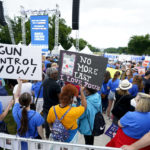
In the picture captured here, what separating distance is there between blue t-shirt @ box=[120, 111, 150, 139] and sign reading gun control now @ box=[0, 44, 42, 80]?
Result: 1.62 metres

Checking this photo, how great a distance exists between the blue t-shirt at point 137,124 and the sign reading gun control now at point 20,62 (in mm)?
1617

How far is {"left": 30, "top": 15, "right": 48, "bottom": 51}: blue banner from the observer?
43.9 feet

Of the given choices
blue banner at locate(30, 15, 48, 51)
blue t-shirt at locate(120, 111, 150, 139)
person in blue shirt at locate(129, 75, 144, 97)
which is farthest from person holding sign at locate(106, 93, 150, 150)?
blue banner at locate(30, 15, 48, 51)

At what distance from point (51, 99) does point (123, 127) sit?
1.56 meters

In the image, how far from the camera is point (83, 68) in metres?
2.36

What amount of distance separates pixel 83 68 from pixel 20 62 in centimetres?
116

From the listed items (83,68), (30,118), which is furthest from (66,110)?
(83,68)

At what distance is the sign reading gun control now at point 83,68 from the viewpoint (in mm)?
2225

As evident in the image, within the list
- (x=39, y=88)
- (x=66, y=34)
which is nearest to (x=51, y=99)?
(x=39, y=88)

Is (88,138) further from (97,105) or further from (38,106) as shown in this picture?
(38,106)

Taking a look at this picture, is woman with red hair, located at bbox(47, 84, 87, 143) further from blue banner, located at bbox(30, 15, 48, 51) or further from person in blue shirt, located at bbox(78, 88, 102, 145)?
blue banner, located at bbox(30, 15, 48, 51)

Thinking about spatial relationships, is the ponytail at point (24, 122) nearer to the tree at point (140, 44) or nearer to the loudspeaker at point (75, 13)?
the loudspeaker at point (75, 13)

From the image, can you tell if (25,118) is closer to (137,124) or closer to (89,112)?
(89,112)

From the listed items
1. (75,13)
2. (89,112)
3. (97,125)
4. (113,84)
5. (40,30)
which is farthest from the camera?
(75,13)
